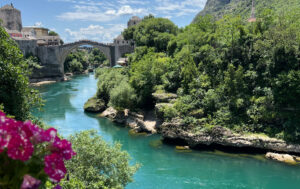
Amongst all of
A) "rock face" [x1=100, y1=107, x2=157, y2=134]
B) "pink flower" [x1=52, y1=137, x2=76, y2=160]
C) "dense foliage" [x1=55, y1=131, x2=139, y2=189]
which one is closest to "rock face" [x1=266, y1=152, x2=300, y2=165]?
"rock face" [x1=100, y1=107, x2=157, y2=134]

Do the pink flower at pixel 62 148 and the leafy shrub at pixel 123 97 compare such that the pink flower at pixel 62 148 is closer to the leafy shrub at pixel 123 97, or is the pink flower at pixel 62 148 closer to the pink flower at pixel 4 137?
the pink flower at pixel 4 137

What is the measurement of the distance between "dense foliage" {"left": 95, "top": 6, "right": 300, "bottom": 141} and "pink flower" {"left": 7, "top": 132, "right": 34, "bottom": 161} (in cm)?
1775

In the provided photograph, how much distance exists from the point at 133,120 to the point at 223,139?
924cm

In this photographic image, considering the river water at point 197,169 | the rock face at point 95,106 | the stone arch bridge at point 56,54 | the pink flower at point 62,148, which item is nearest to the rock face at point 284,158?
the river water at point 197,169

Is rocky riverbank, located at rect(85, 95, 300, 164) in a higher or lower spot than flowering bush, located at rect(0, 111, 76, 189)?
lower

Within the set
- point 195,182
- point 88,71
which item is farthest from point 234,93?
point 88,71

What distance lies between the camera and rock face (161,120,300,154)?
1738 centimetres

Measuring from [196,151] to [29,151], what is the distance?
17.6 meters

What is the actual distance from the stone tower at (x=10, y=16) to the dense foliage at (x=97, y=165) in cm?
6404

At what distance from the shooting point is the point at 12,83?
8906mm

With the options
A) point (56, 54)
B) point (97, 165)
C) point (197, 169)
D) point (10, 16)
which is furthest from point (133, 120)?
point (10, 16)

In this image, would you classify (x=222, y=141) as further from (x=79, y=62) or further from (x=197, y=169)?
(x=79, y=62)

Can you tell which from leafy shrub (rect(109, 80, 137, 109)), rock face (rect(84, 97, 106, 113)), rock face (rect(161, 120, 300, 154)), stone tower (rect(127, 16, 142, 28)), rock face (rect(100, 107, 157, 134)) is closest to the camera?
rock face (rect(161, 120, 300, 154))

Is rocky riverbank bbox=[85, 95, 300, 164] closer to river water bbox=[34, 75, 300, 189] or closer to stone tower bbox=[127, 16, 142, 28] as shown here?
river water bbox=[34, 75, 300, 189]
